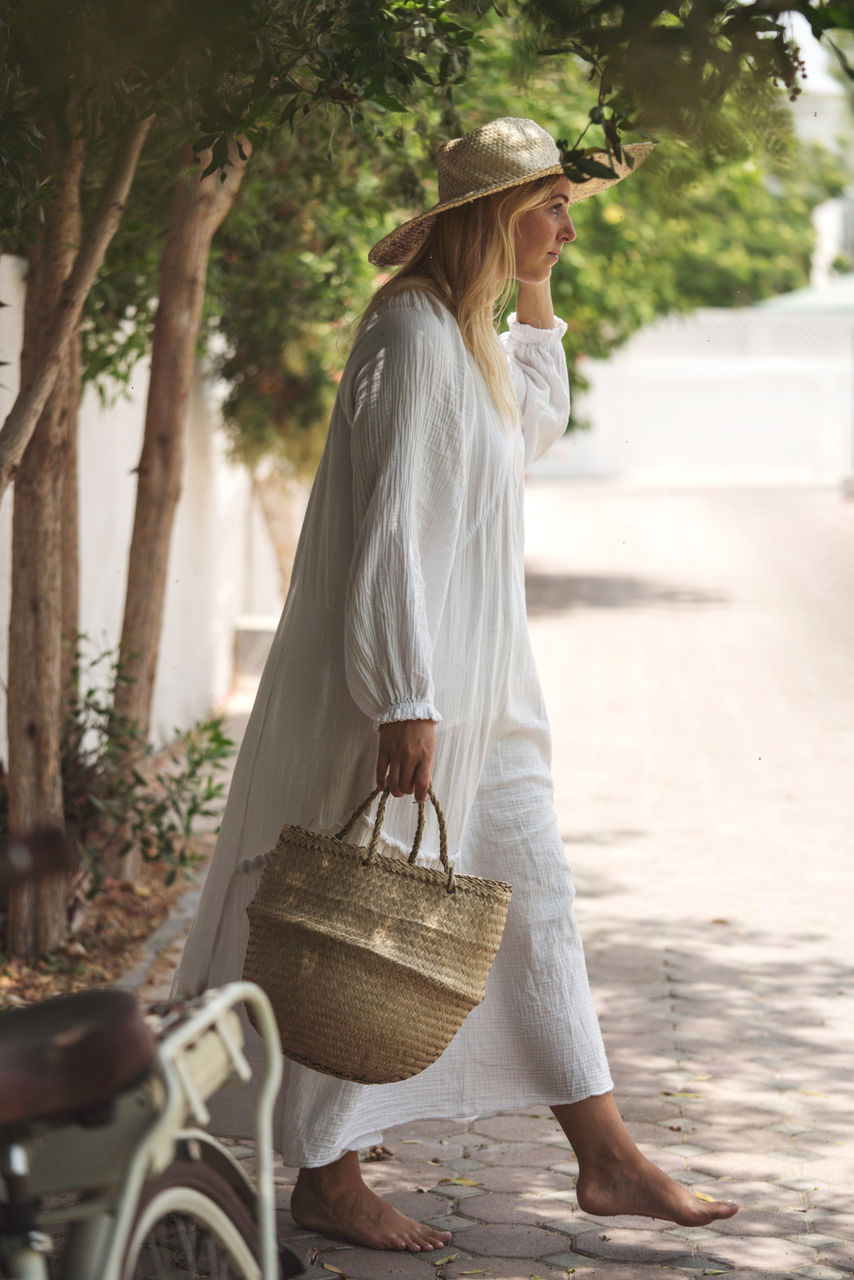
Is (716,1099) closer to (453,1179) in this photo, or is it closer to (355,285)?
(453,1179)

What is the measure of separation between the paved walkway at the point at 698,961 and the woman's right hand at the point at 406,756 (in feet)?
3.53

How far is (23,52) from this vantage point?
3.55m

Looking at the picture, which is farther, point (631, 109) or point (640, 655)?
point (640, 655)

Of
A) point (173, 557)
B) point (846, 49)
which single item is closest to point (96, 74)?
point (846, 49)

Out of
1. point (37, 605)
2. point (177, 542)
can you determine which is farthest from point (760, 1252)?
point (177, 542)

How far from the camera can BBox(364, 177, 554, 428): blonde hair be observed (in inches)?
130

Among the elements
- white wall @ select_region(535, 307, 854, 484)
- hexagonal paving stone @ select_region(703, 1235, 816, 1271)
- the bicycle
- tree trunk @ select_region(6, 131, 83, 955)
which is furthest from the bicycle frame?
white wall @ select_region(535, 307, 854, 484)

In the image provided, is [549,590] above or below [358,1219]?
above

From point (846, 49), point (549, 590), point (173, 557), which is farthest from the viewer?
point (549, 590)

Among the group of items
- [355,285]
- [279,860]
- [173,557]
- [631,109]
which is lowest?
[279,860]

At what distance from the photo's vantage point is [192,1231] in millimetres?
2328

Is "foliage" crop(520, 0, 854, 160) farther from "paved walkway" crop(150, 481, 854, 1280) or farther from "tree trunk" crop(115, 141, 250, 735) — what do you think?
"tree trunk" crop(115, 141, 250, 735)

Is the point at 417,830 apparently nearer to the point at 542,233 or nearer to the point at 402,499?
the point at 402,499

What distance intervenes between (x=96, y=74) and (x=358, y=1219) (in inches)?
99.6
